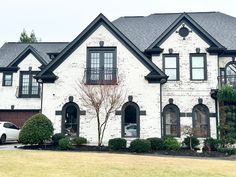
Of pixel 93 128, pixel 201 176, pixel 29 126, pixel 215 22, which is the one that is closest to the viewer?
pixel 201 176

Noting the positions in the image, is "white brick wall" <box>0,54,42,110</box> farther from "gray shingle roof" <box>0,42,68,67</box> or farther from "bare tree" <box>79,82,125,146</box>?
"bare tree" <box>79,82,125,146</box>

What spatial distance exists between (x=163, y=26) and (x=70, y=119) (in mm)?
11537

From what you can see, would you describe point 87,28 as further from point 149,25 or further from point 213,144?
point 213,144

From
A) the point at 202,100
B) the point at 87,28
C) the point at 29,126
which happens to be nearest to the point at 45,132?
the point at 29,126

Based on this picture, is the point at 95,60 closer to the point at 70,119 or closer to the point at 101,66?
the point at 101,66

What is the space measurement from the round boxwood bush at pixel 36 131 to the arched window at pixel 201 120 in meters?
9.75

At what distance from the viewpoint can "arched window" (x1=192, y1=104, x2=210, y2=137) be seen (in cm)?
2190

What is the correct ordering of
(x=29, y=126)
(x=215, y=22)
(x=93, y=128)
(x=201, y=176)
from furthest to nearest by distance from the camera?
(x=215, y=22) < (x=93, y=128) < (x=29, y=126) < (x=201, y=176)

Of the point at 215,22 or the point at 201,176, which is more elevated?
the point at 215,22

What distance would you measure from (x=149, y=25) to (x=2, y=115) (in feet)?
49.9

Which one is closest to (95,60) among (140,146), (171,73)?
(171,73)

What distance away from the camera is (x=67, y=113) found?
21578 millimetres

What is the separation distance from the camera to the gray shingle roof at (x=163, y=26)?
24.8 metres

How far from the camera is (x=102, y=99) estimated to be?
20.5m
